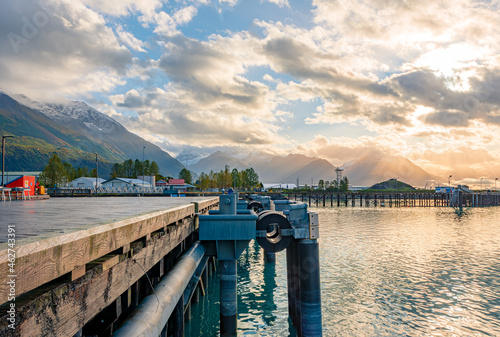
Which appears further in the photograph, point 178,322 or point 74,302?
point 178,322

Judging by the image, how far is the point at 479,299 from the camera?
19.2 metres

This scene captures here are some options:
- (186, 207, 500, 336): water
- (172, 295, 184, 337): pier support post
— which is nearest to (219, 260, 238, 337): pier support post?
(172, 295, 184, 337): pier support post

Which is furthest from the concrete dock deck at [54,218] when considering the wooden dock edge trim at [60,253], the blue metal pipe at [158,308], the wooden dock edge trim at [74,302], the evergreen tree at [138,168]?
the evergreen tree at [138,168]

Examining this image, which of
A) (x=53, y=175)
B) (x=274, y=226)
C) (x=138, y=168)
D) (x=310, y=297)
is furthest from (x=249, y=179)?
(x=310, y=297)

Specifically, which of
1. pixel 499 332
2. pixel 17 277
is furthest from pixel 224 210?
pixel 499 332

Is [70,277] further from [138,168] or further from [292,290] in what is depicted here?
[138,168]

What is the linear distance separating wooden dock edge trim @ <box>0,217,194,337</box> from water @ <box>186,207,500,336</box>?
10.4 meters

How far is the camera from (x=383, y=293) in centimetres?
2000

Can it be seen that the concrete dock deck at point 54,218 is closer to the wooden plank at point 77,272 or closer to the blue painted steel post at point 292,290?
the wooden plank at point 77,272

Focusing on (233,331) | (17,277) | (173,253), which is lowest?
(233,331)

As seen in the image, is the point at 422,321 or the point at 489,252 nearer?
the point at 422,321

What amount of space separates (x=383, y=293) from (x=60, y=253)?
20469mm

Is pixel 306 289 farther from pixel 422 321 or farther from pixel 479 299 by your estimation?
pixel 479 299

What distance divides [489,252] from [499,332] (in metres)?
22.3
